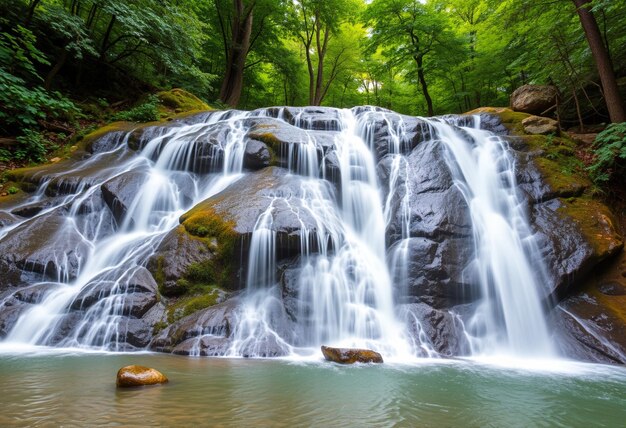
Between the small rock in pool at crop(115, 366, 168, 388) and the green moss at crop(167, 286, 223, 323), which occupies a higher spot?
the green moss at crop(167, 286, 223, 323)

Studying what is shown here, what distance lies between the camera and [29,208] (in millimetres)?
7238

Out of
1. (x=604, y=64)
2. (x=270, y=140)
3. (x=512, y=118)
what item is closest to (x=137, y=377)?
(x=270, y=140)

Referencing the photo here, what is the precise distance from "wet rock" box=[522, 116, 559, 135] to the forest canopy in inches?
42.9

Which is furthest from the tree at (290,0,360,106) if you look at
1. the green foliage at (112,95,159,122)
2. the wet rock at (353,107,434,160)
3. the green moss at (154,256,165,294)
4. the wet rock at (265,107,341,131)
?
the green moss at (154,256,165,294)

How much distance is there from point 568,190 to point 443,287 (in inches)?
146

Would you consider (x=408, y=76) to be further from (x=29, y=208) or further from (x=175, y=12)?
(x=29, y=208)

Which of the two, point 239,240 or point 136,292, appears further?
point 239,240

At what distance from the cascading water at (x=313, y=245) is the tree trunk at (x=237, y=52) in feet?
29.0

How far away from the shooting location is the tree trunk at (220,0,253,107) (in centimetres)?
1700

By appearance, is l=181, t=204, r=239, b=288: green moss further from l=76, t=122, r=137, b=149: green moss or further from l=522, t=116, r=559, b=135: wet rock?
l=522, t=116, r=559, b=135: wet rock

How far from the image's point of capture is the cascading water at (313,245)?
17.1ft

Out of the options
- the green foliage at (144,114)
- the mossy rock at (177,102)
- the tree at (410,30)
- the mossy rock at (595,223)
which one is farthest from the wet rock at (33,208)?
the tree at (410,30)

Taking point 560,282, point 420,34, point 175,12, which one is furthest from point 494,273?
point 420,34

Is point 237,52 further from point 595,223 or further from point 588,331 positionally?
point 588,331
